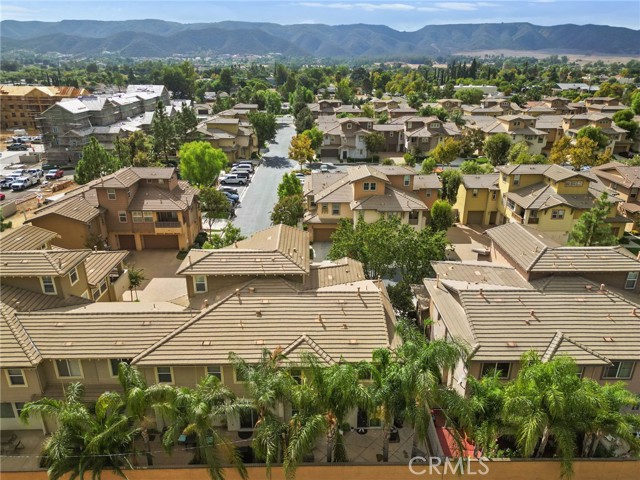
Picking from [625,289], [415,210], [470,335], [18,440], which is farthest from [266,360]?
[415,210]

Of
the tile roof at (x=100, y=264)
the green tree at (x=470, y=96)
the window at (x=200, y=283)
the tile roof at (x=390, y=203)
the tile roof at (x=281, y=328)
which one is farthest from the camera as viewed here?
the green tree at (x=470, y=96)

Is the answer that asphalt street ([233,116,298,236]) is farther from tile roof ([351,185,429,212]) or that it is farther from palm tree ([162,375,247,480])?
palm tree ([162,375,247,480])

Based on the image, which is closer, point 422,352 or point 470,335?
point 422,352

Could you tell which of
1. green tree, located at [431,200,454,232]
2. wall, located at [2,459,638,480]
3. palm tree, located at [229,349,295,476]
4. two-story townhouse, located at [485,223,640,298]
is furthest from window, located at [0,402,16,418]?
green tree, located at [431,200,454,232]

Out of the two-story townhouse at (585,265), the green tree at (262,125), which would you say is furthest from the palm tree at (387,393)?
the green tree at (262,125)

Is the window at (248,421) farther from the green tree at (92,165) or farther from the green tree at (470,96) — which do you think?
the green tree at (470,96)

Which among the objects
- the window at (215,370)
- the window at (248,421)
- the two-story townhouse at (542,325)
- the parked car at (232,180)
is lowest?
the window at (248,421)

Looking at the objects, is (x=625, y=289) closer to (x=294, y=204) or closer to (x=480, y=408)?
(x=480, y=408)

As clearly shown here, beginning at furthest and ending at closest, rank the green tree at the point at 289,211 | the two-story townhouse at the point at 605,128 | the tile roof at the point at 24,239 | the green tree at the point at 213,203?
the two-story townhouse at the point at 605,128, the green tree at the point at 213,203, the green tree at the point at 289,211, the tile roof at the point at 24,239

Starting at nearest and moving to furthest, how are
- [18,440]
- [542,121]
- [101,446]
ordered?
[101,446]
[18,440]
[542,121]
